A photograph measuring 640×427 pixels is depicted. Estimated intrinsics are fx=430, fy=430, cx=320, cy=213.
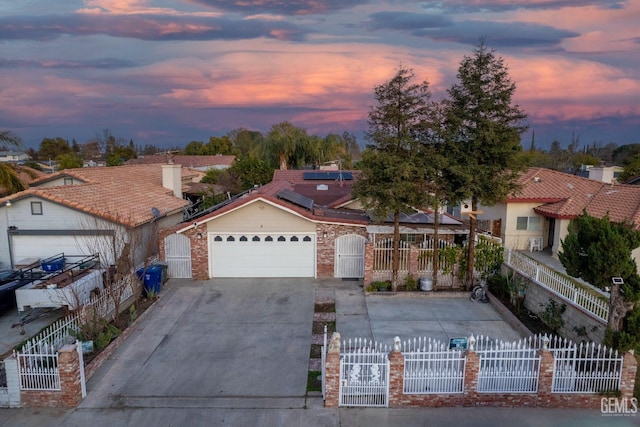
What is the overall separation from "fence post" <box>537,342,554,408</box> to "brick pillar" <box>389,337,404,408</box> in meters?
2.67

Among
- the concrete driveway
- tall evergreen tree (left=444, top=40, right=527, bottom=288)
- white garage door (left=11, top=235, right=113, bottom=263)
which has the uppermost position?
tall evergreen tree (left=444, top=40, right=527, bottom=288)

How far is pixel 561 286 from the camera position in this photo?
11609 millimetres

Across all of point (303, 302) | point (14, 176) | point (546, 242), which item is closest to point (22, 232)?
point (14, 176)

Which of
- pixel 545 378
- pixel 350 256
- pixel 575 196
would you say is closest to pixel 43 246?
pixel 350 256

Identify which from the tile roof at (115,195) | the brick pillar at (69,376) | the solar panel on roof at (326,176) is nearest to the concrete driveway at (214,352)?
the brick pillar at (69,376)

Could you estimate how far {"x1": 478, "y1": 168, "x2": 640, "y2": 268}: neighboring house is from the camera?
63.5ft

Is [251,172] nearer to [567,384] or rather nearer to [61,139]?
[567,384]

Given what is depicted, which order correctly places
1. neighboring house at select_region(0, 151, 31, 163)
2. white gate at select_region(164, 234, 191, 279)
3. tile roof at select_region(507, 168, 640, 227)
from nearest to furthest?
1. white gate at select_region(164, 234, 191, 279)
2. tile roof at select_region(507, 168, 640, 227)
3. neighboring house at select_region(0, 151, 31, 163)

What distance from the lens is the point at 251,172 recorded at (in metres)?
34.0

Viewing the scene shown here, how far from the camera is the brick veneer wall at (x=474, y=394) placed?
26.8 feet

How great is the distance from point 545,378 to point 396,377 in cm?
288

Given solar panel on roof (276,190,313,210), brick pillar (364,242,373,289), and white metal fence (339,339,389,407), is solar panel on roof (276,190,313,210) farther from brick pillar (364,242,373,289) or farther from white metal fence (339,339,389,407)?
white metal fence (339,339,389,407)

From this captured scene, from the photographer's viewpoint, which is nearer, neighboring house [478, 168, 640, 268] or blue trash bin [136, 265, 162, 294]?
blue trash bin [136, 265, 162, 294]

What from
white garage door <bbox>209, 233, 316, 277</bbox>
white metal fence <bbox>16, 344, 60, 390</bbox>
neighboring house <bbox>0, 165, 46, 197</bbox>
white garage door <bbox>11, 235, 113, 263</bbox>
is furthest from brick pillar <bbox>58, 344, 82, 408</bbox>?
neighboring house <bbox>0, 165, 46, 197</bbox>
